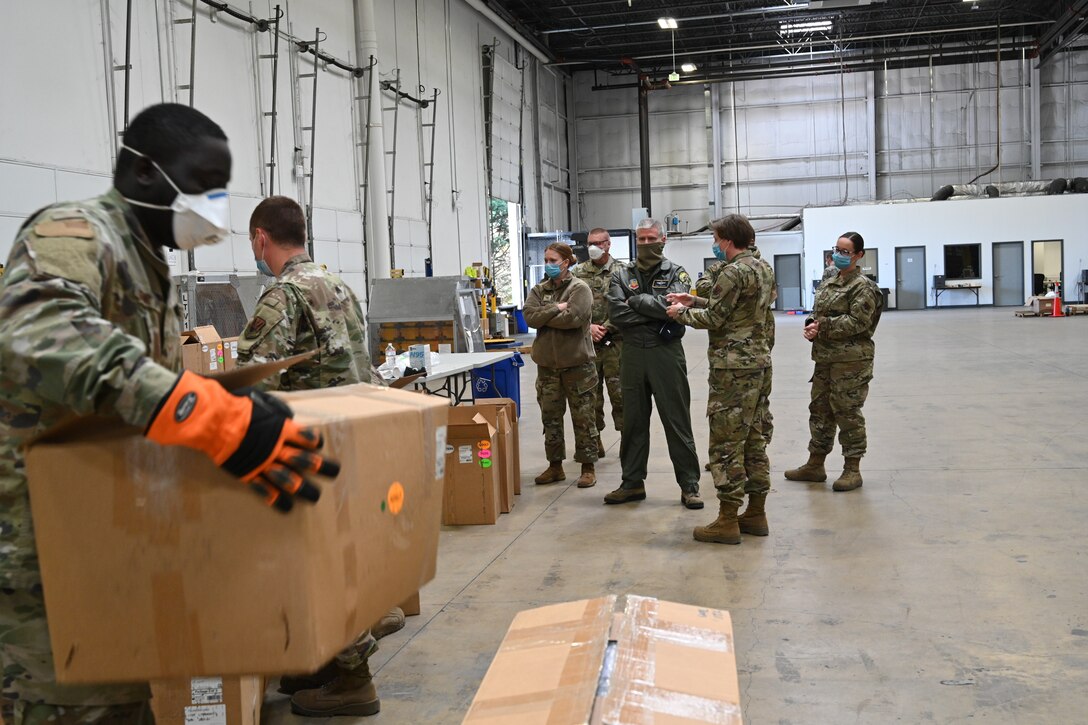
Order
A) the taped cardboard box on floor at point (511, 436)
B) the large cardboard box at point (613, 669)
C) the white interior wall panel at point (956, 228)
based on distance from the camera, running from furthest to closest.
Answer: the white interior wall panel at point (956, 228) → the taped cardboard box on floor at point (511, 436) → the large cardboard box at point (613, 669)

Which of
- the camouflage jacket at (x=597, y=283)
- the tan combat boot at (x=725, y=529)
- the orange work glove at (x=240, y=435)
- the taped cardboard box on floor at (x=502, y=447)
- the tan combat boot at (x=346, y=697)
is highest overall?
the camouflage jacket at (x=597, y=283)

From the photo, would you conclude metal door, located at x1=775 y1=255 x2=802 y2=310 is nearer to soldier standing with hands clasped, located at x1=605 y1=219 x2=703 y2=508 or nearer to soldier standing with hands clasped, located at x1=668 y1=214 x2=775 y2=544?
soldier standing with hands clasped, located at x1=605 y1=219 x2=703 y2=508

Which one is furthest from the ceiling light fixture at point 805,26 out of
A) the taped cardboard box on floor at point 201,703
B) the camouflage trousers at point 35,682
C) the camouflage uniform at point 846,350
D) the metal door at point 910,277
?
the camouflage trousers at point 35,682

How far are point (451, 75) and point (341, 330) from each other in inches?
628

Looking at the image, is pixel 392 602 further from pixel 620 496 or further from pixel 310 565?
pixel 620 496

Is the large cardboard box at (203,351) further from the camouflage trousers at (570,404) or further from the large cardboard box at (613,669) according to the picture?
the large cardboard box at (613,669)

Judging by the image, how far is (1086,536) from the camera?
445 cm

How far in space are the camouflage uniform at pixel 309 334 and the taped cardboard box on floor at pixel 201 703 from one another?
0.34 m

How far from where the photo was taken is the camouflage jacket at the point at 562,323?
5.95 meters

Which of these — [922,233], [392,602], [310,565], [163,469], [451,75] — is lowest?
[392,602]

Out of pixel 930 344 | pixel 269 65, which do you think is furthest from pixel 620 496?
pixel 930 344

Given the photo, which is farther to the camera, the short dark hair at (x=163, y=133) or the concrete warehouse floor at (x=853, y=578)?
the concrete warehouse floor at (x=853, y=578)

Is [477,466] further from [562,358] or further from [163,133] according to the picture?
[163,133]

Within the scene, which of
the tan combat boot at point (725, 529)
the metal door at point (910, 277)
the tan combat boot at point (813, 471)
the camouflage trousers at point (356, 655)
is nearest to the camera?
the camouflage trousers at point (356, 655)
